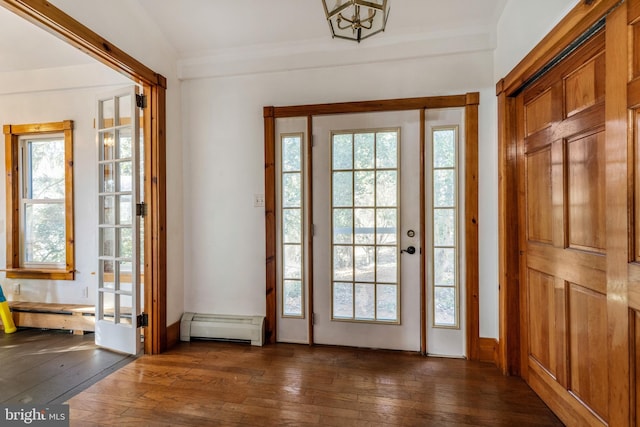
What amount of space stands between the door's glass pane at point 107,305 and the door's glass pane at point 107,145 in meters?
1.23

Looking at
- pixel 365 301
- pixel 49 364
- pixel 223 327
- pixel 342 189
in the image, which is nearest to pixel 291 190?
→ pixel 342 189

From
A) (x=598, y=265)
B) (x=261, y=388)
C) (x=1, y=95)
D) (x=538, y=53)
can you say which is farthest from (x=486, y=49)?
(x=1, y=95)

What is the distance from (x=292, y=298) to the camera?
8.84ft

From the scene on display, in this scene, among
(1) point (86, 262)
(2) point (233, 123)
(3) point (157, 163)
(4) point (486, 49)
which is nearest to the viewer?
(4) point (486, 49)

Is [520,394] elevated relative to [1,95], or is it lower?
lower

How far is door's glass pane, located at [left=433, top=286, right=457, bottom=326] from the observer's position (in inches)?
95.7

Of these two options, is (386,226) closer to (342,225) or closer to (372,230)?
(372,230)

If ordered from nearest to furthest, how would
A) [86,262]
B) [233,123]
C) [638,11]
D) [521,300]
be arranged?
[638,11] → [521,300] → [233,123] → [86,262]

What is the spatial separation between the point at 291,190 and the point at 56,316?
2825 mm

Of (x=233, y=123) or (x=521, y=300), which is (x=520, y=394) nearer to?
(x=521, y=300)

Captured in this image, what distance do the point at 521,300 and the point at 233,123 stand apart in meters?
2.77

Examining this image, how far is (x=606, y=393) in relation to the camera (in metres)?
1.38

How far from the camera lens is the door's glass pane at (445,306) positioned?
2.43 metres

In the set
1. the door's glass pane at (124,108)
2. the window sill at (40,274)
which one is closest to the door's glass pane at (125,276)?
the window sill at (40,274)
